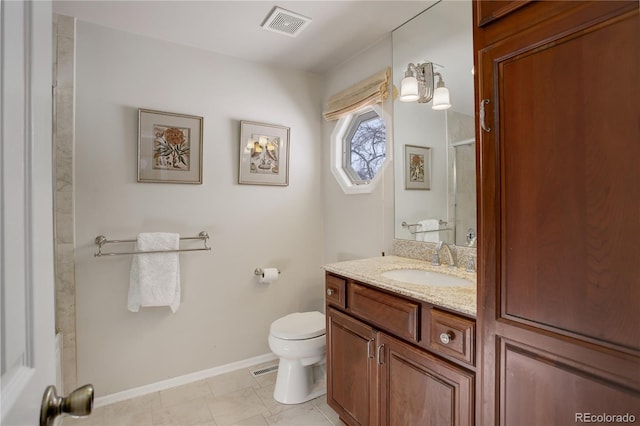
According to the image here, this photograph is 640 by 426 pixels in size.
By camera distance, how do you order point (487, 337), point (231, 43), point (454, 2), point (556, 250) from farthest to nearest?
point (231, 43), point (454, 2), point (487, 337), point (556, 250)

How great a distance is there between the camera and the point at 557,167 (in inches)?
30.9

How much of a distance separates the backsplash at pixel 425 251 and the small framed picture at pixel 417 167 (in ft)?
1.21

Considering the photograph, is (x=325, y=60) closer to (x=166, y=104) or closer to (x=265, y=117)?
(x=265, y=117)

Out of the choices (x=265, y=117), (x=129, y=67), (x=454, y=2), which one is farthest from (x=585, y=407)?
(x=129, y=67)

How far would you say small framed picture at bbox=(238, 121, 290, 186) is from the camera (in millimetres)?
2488

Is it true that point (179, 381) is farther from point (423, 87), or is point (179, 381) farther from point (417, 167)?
point (423, 87)

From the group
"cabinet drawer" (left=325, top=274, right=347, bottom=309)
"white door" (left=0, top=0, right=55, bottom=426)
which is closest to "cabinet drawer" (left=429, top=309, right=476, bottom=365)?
"cabinet drawer" (left=325, top=274, right=347, bottom=309)

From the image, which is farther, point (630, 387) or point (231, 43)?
point (231, 43)

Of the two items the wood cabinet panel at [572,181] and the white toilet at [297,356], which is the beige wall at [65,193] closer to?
the white toilet at [297,356]

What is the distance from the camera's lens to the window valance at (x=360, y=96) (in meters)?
2.15

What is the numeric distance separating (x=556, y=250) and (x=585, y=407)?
0.38 m

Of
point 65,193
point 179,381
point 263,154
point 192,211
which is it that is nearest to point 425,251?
point 263,154

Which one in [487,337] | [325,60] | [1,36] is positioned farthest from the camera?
[325,60]

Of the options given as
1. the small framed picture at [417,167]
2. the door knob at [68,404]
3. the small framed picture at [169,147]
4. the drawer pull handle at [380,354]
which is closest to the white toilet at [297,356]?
the drawer pull handle at [380,354]
